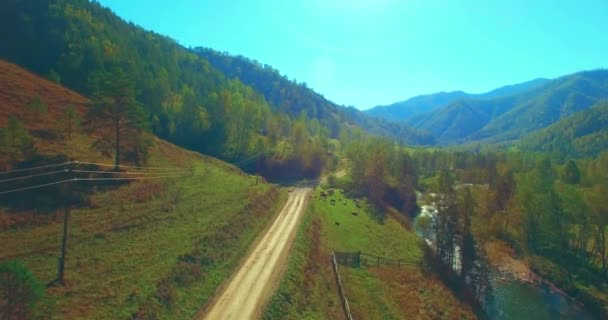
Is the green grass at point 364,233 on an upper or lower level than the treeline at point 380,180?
lower

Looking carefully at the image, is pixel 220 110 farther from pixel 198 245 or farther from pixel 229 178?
pixel 198 245

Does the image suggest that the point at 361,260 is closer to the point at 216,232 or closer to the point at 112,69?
A: the point at 216,232

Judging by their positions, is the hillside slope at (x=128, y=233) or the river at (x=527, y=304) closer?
the hillside slope at (x=128, y=233)

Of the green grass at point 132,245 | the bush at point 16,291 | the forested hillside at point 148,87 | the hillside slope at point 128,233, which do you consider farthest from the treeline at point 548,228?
the forested hillside at point 148,87

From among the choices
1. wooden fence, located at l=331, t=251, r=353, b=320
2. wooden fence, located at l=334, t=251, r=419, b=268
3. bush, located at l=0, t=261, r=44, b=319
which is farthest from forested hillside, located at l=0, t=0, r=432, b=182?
bush, located at l=0, t=261, r=44, b=319

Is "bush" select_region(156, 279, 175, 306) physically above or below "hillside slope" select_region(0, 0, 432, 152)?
below

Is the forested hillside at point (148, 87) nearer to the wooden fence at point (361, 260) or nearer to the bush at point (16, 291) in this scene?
the wooden fence at point (361, 260)

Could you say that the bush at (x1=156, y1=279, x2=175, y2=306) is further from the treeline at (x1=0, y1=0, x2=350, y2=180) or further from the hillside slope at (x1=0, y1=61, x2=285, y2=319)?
the treeline at (x1=0, y1=0, x2=350, y2=180)
